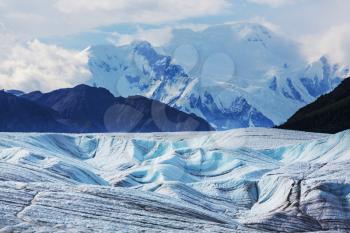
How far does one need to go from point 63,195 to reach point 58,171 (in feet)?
114

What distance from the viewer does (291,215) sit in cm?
6838

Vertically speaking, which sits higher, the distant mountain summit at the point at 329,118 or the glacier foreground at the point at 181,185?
the distant mountain summit at the point at 329,118

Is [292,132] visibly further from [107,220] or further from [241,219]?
[107,220]

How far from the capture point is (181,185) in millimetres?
83688

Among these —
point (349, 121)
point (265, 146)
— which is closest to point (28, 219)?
point (265, 146)

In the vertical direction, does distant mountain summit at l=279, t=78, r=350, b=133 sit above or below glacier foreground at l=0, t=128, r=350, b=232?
above

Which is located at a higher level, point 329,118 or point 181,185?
point 329,118

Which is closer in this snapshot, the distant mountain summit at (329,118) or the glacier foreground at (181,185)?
the glacier foreground at (181,185)

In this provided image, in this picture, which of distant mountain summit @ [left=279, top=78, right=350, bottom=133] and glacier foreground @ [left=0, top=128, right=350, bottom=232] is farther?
distant mountain summit @ [left=279, top=78, right=350, bottom=133]

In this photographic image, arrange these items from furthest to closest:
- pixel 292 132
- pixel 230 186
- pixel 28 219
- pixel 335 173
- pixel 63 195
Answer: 1. pixel 292 132
2. pixel 230 186
3. pixel 335 173
4. pixel 63 195
5. pixel 28 219

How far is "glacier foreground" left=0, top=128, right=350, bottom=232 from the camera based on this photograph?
54.7m

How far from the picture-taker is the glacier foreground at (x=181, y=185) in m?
54.7

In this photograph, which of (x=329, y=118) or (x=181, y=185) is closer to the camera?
(x=181, y=185)

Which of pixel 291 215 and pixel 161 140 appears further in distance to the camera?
pixel 161 140
